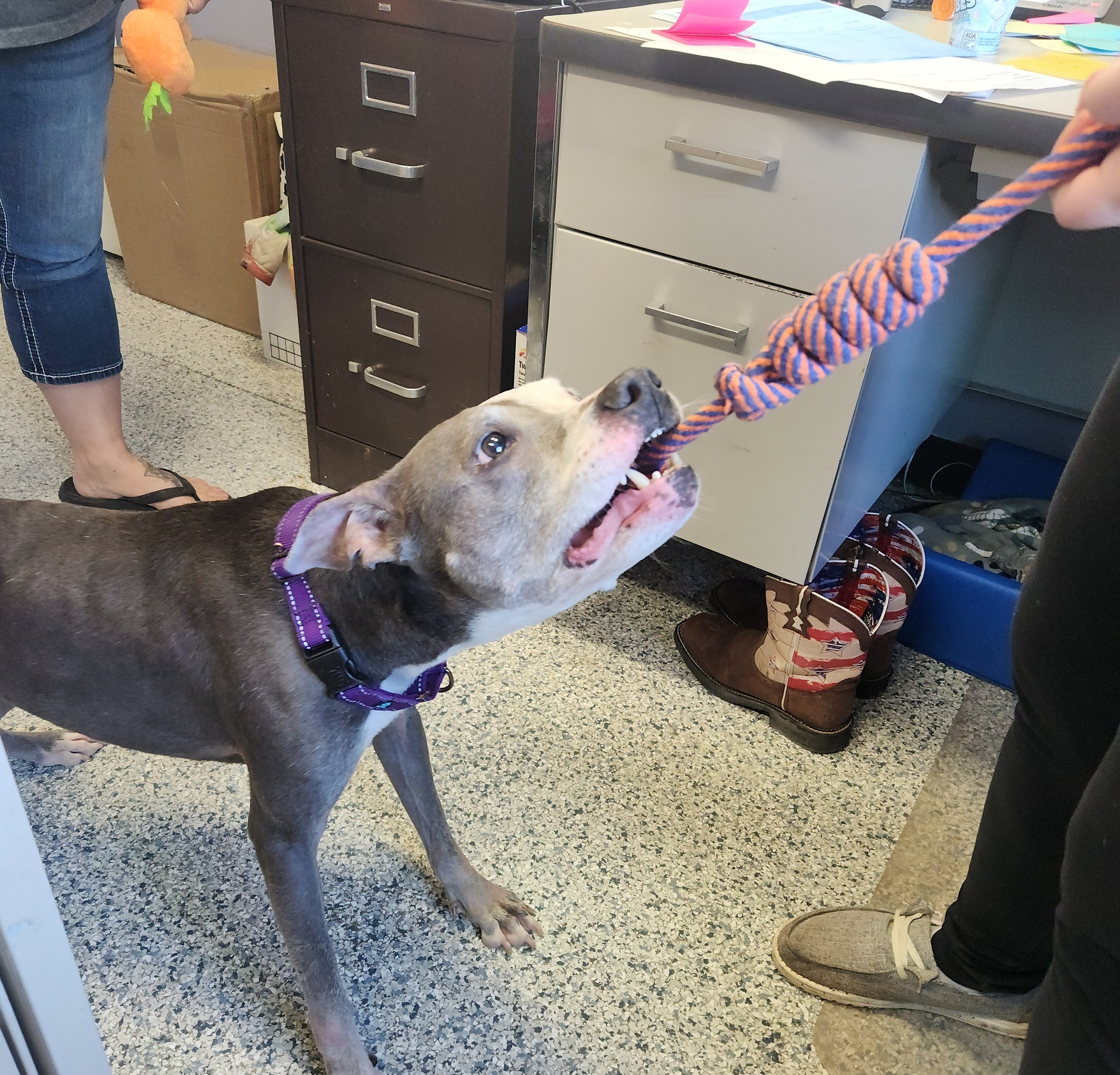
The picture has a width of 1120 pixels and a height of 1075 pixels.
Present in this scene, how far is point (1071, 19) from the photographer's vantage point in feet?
5.63

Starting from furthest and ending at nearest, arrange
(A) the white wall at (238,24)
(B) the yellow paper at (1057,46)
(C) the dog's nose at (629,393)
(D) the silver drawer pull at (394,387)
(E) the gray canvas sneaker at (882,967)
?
(A) the white wall at (238,24) < (D) the silver drawer pull at (394,387) < (B) the yellow paper at (1057,46) < (E) the gray canvas sneaker at (882,967) < (C) the dog's nose at (629,393)

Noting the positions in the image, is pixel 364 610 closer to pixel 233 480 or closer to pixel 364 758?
pixel 364 758

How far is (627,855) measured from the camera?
1312mm

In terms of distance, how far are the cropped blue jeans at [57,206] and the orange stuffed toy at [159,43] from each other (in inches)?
1.7

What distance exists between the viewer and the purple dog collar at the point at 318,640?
918mm

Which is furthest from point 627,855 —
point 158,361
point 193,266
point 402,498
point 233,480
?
point 193,266

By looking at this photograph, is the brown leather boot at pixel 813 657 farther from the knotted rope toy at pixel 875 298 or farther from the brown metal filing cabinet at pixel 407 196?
the knotted rope toy at pixel 875 298

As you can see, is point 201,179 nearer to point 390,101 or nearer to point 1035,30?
point 390,101

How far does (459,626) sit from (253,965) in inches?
23.2

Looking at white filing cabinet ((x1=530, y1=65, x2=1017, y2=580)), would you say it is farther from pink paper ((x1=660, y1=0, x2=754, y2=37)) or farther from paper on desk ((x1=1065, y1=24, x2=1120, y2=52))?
paper on desk ((x1=1065, y1=24, x2=1120, y2=52))

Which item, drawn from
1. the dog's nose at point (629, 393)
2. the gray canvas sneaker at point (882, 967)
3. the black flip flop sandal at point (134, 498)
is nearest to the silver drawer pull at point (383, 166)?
the black flip flop sandal at point (134, 498)

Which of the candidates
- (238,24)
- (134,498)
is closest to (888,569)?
(134,498)

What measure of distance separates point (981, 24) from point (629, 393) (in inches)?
39.9

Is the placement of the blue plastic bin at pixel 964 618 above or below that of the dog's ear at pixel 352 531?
below
